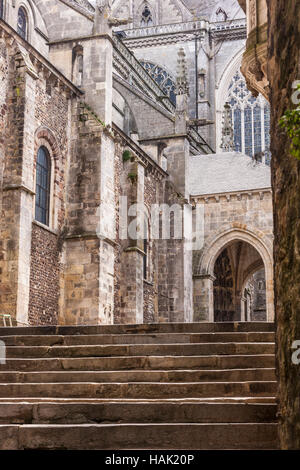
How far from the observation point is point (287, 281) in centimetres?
616

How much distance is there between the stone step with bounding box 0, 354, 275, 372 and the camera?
9.16 m

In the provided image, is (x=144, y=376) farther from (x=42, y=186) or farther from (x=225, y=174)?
(x=225, y=174)

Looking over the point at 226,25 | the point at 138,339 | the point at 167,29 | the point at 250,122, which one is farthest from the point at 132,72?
the point at 138,339

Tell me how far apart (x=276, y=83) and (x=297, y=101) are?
63 cm

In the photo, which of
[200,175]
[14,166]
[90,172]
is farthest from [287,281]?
[200,175]

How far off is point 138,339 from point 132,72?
29.3m

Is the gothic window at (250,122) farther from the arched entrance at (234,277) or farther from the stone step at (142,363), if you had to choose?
the stone step at (142,363)

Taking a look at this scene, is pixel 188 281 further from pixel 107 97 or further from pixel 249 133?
pixel 249 133

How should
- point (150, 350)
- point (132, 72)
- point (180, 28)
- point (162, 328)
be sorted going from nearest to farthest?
point (150, 350), point (162, 328), point (132, 72), point (180, 28)

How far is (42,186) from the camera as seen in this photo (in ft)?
70.2

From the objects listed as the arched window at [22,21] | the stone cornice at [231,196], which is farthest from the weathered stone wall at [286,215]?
the stone cornice at [231,196]

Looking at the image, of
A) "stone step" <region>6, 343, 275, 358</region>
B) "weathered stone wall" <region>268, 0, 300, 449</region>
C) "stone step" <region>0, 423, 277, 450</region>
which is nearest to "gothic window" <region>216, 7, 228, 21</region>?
"stone step" <region>6, 343, 275, 358</region>

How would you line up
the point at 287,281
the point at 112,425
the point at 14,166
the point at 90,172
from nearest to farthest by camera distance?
the point at 287,281 < the point at 112,425 < the point at 14,166 < the point at 90,172

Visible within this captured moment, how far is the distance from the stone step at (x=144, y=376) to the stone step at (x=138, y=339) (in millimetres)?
1214
